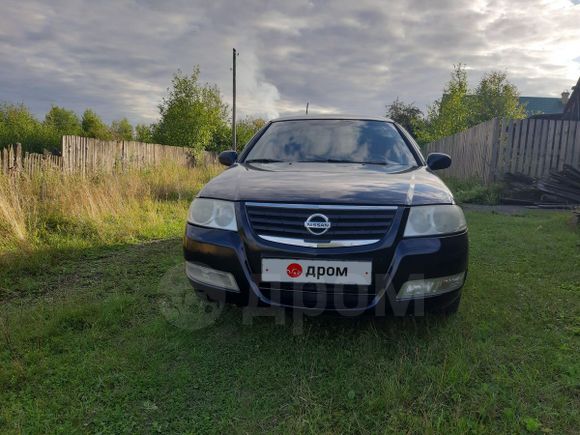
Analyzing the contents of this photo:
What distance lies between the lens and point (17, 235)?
445cm

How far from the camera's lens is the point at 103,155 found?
9.74m

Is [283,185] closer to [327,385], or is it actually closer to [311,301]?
[311,301]

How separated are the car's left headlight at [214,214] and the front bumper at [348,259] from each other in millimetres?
70

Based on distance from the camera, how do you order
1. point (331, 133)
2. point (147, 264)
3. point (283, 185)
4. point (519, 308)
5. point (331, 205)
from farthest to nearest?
point (147, 264)
point (331, 133)
point (519, 308)
point (283, 185)
point (331, 205)

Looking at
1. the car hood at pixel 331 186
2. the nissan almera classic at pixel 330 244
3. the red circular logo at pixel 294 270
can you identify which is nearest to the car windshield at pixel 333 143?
the car hood at pixel 331 186

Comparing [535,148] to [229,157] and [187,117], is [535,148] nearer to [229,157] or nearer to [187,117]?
[229,157]

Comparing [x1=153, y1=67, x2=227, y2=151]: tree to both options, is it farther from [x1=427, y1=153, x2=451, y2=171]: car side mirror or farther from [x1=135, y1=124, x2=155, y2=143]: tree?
[x1=427, y1=153, x2=451, y2=171]: car side mirror

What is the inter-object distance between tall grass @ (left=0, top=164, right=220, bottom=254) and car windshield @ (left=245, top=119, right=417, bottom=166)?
2797 mm

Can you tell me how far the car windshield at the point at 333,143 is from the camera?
333 centimetres

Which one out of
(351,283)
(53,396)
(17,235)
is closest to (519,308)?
(351,283)

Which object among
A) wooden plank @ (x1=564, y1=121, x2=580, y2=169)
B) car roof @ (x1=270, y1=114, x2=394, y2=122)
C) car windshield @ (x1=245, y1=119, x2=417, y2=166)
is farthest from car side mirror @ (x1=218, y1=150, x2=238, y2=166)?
wooden plank @ (x1=564, y1=121, x2=580, y2=169)

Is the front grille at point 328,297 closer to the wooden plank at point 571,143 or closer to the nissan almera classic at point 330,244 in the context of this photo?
the nissan almera classic at point 330,244

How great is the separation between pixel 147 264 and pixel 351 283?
9.18 ft

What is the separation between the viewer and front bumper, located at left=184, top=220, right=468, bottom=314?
2131mm
